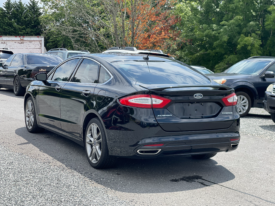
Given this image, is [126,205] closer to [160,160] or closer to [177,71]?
[160,160]

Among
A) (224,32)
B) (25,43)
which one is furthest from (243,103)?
(25,43)

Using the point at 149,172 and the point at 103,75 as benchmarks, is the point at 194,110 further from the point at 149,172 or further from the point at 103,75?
the point at 103,75

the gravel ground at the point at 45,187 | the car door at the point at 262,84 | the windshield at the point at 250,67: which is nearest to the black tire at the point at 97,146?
the gravel ground at the point at 45,187

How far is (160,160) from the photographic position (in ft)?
18.4

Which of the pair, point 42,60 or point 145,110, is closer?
point 145,110

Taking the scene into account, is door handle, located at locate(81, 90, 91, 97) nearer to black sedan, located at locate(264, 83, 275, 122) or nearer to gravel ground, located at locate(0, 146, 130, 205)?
gravel ground, located at locate(0, 146, 130, 205)

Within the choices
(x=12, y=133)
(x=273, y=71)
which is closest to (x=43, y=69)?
(x=12, y=133)

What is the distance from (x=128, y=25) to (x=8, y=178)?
59.4 feet

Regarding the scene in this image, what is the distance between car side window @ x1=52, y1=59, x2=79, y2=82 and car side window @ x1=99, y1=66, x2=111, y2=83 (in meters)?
0.98

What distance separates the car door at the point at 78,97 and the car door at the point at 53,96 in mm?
211

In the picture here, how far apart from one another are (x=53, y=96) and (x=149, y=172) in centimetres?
233

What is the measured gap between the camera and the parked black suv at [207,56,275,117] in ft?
35.8

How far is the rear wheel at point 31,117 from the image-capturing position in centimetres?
731

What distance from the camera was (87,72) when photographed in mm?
5625
